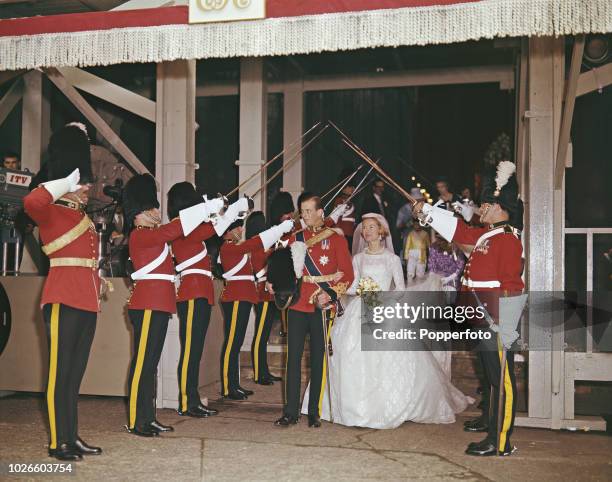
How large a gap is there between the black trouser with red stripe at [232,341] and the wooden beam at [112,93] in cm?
184

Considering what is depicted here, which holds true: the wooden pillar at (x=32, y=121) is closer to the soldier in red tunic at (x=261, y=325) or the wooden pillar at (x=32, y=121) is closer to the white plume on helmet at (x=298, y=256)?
the soldier in red tunic at (x=261, y=325)

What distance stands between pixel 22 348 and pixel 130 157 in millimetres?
1932

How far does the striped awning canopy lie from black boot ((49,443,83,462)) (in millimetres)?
2247

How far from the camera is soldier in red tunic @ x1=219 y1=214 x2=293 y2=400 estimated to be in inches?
255

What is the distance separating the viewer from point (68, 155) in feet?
14.1

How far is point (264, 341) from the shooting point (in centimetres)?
700

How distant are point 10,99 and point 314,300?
4.38 meters

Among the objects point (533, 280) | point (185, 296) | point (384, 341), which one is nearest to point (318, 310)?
point (384, 341)

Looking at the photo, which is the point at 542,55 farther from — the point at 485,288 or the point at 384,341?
the point at 384,341

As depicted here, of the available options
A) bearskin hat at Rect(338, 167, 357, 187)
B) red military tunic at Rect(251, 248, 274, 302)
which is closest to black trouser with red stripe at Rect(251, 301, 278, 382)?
red military tunic at Rect(251, 248, 274, 302)

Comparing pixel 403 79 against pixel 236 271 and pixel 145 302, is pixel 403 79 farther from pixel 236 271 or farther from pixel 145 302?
pixel 145 302

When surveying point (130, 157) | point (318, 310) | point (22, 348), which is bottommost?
point (22, 348)

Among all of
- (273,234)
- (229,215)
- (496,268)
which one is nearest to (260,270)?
(273,234)

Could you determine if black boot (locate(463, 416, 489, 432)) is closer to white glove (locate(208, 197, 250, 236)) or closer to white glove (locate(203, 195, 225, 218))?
white glove (locate(208, 197, 250, 236))
